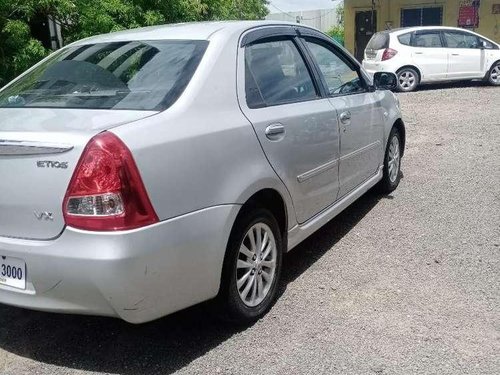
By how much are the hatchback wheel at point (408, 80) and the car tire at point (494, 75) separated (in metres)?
1.97

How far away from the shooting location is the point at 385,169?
5629mm

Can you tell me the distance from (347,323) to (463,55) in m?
12.7

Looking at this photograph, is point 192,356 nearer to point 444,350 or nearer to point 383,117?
point 444,350

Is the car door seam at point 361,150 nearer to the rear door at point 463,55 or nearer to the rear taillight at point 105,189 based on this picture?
the rear taillight at point 105,189

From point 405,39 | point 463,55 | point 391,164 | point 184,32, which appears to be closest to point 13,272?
point 184,32

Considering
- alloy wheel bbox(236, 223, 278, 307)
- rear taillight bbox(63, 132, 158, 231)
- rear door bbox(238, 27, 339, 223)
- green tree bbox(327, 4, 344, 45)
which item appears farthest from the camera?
green tree bbox(327, 4, 344, 45)

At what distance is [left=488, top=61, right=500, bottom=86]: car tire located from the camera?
14.4m

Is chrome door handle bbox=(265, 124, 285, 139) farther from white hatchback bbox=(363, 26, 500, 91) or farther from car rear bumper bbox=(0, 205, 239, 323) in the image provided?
white hatchback bbox=(363, 26, 500, 91)

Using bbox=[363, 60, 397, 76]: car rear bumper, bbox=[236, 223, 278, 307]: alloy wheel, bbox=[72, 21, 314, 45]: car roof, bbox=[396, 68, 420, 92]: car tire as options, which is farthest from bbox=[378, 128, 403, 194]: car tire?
bbox=[396, 68, 420, 92]: car tire

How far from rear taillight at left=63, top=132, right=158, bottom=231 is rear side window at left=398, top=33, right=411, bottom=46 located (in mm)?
12958

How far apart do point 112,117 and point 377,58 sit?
41.3 ft

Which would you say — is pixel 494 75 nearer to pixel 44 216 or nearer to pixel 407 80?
pixel 407 80

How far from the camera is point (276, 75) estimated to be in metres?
3.68

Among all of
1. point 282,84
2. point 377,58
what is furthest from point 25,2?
point 377,58
